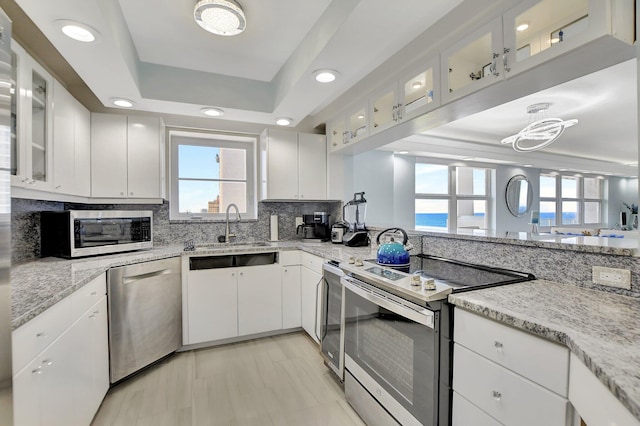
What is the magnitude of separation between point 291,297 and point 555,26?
2666mm

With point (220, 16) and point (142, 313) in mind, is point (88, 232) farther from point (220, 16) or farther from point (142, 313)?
point (220, 16)

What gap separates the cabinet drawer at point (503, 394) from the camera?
89 cm

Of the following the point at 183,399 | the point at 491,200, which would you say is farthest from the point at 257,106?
→ the point at 491,200

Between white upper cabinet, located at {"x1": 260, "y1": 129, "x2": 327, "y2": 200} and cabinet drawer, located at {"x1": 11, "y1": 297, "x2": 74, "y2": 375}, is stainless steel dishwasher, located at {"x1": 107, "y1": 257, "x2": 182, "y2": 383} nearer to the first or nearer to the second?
cabinet drawer, located at {"x1": 11, "y1": 297, "x2": 74, "y2": 375}

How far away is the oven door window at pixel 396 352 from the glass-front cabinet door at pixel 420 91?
1310mm

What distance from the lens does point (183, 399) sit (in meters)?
1.94

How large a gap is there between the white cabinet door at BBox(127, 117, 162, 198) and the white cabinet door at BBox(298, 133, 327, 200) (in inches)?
55.6

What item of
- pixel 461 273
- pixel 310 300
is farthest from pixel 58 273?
pixel 461 273

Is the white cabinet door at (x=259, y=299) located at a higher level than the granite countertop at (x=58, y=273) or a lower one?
lower

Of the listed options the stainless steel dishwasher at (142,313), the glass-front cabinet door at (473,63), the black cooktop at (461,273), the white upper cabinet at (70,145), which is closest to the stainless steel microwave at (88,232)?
the white upper cabinet at (70,145)

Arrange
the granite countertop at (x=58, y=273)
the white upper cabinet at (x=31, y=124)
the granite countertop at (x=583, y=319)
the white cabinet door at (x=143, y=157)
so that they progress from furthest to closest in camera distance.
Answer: the white cabinet door at (x=143, y=157), the white upper cabinet at (x=31, y=124), the granite countertop at (x=58, y=273), the granite countertop at (x=583, y=319)

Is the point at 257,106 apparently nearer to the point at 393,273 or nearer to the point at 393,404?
the point at 393,273

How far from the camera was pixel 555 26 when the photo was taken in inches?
48.9

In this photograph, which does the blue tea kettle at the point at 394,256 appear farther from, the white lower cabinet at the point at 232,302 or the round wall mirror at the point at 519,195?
the round wall mirror at the point at 519,195
